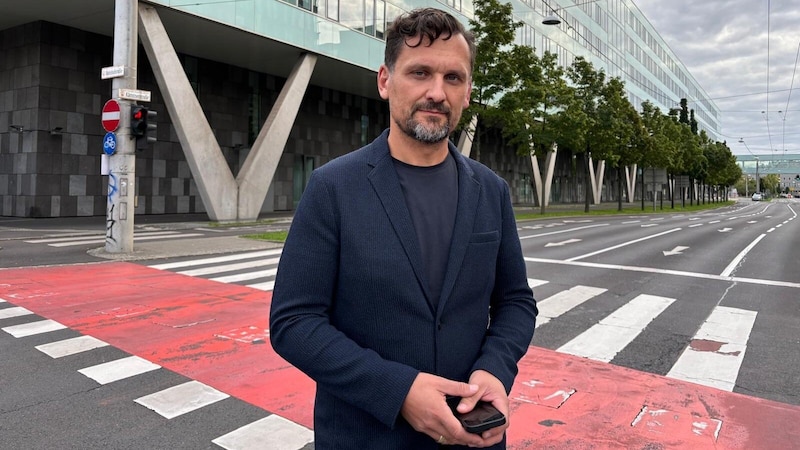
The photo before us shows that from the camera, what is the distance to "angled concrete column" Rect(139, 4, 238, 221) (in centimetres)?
1944

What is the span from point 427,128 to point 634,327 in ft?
20.6

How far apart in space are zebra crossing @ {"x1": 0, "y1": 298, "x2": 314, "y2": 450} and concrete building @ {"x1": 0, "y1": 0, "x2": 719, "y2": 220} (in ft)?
38.3

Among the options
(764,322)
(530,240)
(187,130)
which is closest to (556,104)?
(530,240)

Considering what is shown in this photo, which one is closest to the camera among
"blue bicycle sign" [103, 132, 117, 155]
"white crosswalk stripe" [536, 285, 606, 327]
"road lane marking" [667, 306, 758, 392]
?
"road lane marking" [667, 306, 758, 392]

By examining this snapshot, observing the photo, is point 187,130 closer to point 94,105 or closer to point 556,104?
point 94,105

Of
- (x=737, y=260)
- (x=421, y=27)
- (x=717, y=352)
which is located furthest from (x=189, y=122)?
(x=421, y=27)

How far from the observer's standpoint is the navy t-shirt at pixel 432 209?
5.41 ft

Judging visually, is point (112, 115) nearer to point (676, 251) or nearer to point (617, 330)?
point (617, 330)

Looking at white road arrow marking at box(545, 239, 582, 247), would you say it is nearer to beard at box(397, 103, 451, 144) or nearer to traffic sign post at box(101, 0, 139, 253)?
traffic sign post at box(101, 0, 139, 253)

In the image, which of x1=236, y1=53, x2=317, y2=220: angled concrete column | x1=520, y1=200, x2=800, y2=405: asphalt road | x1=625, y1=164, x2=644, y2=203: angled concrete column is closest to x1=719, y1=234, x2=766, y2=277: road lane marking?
x1=520, y1=200, x2=800, y2=405: asphalt road

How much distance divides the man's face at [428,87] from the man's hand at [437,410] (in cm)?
76

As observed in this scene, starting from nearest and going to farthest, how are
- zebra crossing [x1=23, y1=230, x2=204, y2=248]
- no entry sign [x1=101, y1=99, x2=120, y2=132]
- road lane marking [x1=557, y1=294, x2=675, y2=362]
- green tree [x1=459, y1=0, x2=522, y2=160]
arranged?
1. road lane marking [x1=557, y1=294, x2=675, y2=362]
2. no entry sign [x1=101, y1=99, x2=120, y2=132]
3. zebra crossing [x1=23, y1=230, x2=204, y2=248]
4. green tree [x1=459, y1=0, x2=522, y2=160]

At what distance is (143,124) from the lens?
484 inches

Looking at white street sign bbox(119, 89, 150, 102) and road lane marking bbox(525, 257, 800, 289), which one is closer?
road lane marking bbox(525, 257, 800, 289)
